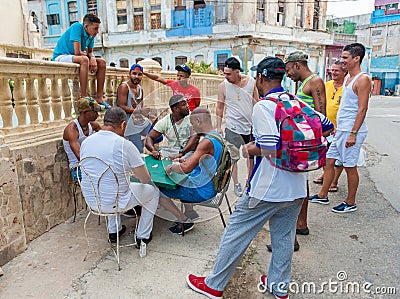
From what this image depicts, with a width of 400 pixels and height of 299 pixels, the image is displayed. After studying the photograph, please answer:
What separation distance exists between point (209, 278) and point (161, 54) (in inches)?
780

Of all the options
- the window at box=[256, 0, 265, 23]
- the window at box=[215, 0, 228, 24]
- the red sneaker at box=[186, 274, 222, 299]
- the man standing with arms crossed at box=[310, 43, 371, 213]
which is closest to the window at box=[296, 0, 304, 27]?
the window at box=[256, 0, 265, 23]

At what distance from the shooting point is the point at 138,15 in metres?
20.9

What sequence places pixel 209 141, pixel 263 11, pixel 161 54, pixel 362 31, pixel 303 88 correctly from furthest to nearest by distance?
1. pixel 362 31
2. pixel 161 54
3. pixel 263 11
4. pixel 303 88
5. pixel 209 141

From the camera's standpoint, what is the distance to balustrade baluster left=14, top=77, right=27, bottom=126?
3.32 m

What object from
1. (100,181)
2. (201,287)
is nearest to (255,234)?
(201,287)

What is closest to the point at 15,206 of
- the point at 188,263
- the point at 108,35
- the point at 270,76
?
the point at 188,263

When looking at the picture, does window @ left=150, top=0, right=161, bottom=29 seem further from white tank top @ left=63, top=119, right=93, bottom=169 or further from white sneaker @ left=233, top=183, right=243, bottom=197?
white sneaker @ left=233, top=183, right=243, bottom=197

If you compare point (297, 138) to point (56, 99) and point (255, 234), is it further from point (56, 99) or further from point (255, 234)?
point (56, 99)

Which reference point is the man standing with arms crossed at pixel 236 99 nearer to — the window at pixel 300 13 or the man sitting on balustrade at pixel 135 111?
the man sitting on balustrade at pixel 135 111

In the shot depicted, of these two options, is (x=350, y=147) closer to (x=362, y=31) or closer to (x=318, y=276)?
(x=318, y=276)

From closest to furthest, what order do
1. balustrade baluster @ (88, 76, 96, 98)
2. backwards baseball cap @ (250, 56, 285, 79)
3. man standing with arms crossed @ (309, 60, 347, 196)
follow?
backwards baseball cap @ (250, 56, 285, 79) < balustrade baluster @ (88, 76, 96, 98) < man standing with arms crossed @ (309, 60, 347, 196)

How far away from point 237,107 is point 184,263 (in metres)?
1.98

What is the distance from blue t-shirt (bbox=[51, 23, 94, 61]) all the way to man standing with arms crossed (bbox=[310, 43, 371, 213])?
10.7 feet

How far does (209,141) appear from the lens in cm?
279
